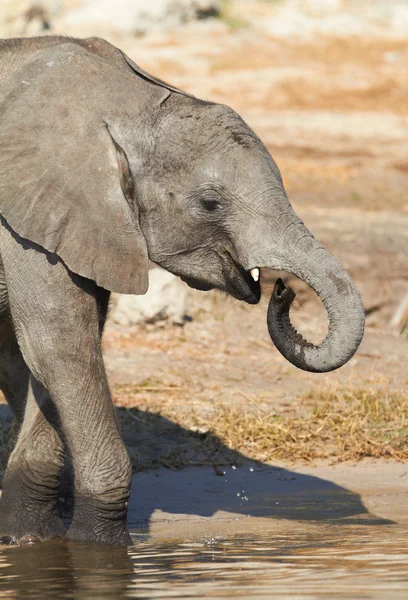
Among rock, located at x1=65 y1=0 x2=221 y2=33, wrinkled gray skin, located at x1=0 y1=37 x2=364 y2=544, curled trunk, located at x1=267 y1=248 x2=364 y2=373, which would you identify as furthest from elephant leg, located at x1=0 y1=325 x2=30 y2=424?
rock, located at x1=65 y1=0 x2=221 y2=33

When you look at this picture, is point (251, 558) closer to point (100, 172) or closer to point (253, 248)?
point (253, 248)

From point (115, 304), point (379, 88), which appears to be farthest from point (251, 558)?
point (379, 88)

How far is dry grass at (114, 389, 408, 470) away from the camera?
23.3 ft

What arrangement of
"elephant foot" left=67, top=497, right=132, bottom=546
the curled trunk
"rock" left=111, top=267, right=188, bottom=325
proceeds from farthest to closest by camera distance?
"rock" left=111, top=267, right=188, bottom=325 → "elephant foot" left=67, top=497, right=132, bottom=546 → the curled trunk

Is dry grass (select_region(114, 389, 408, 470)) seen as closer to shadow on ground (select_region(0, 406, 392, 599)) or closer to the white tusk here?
shadow on ground (select_region(0, 406, 392, 599))

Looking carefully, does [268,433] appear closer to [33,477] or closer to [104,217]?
[33,477]

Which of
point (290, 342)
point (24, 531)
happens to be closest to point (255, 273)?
point (290, 342)

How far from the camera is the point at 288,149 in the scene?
66.0 feet

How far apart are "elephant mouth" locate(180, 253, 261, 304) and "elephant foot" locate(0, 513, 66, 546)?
1.43 meters

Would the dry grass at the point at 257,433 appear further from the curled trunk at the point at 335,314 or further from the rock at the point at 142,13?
the rock at the point at 142,13

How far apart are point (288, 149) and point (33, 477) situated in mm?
14925

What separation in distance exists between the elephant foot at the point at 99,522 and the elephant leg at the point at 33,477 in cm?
32

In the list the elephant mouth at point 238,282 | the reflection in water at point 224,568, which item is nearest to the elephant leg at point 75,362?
the reflection in water at point 224,568

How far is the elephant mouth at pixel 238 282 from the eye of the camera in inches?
199
